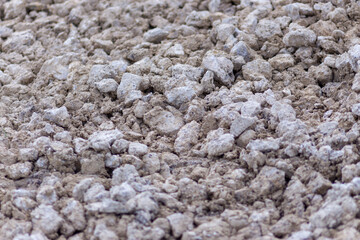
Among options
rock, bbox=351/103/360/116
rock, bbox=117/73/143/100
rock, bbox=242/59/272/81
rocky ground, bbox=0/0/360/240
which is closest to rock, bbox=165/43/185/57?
rocky ground, bbox=0/0/360/240

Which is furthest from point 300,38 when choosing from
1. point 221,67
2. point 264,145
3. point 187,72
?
point 264,145

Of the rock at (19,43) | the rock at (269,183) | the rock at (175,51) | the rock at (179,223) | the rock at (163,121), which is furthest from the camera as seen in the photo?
the rock at (19,43)

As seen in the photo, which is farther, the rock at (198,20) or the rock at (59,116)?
the rock at (198,20)

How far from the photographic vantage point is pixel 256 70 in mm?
3328

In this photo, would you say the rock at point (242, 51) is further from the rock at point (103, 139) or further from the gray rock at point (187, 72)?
the rock at point (103, 139)

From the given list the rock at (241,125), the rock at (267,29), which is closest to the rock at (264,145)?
the rock at (241,125)

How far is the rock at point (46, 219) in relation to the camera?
2.45m

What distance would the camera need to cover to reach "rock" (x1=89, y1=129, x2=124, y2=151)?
2811 mm

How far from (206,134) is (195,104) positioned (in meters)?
0.22

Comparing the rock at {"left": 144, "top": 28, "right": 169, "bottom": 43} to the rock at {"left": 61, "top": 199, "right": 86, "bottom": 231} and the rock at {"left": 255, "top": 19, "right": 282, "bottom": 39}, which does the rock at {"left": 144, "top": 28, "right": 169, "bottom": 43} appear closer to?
the rock at {"left": 255, "top": 19, "right": 282, "bottom": 39}

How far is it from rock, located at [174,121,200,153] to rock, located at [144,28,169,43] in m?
0.93

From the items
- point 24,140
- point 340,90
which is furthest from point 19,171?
point 340,90

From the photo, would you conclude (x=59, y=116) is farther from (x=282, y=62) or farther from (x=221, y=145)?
(x=282, y=62)

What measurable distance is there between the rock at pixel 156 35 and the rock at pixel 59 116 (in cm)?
88
